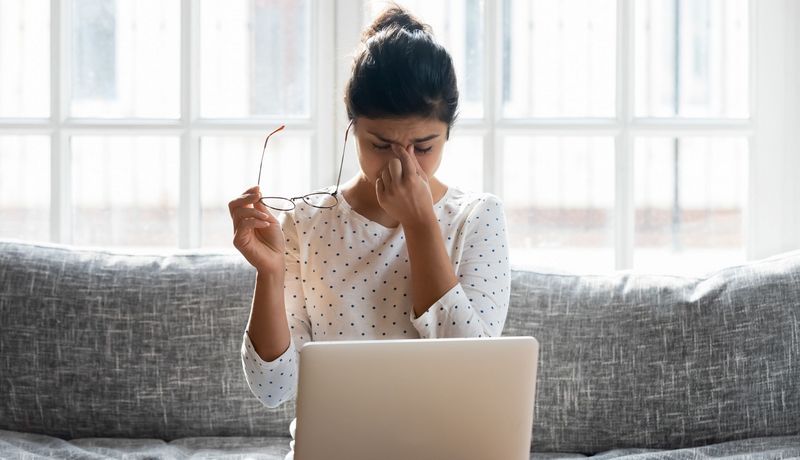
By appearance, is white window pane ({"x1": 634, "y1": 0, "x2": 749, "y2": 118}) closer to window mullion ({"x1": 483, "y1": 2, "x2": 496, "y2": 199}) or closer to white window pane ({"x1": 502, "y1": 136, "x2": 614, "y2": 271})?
white window pane ({"x1": 502, "y1": 136, "x2": 614, "y2": 271})

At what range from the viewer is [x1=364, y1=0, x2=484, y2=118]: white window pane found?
2.21 metres

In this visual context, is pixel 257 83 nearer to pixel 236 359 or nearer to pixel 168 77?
pixel 168 77

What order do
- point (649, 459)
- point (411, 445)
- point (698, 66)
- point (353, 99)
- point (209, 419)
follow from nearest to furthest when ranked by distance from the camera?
1. point (411, 445)
2. point (353, 99)
3. point (649, 459)
4. point (209, 419)
5. point (698, 66)

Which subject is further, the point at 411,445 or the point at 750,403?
the point at 750,403

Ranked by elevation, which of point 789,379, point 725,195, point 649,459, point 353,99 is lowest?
point 649,459

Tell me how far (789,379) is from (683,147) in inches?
27.8

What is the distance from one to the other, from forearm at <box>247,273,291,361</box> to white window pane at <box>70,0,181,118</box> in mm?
977

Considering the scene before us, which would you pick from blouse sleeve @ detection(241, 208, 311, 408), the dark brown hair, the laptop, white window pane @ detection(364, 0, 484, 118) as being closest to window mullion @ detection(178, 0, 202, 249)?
white window pane @ detection(364, 0, 484, 118)

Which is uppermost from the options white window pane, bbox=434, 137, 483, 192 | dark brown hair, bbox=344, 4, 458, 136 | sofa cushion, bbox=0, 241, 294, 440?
dark brown hair, bbox=344, 4, 458, 136

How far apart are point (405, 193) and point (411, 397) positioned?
A: 0.44 meters

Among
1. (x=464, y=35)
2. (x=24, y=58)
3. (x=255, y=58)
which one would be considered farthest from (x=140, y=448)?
(x=464, y=35)

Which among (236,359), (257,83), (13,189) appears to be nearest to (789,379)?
(236,359)

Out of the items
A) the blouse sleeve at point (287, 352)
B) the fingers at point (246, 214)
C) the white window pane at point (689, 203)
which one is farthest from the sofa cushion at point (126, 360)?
the white window pane at point (689, 203)

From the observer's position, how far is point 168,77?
2266 mm
